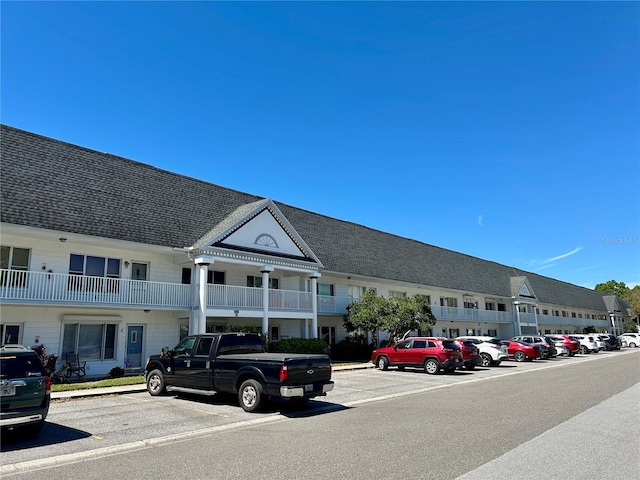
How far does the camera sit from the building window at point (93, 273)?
18422mm

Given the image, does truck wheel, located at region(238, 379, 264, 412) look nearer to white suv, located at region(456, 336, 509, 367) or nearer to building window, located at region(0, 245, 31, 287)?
building window, located at region(0, 245, 31, 287)

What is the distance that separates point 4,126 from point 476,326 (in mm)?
42010

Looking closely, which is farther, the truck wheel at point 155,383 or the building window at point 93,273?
the building window at point 93,273

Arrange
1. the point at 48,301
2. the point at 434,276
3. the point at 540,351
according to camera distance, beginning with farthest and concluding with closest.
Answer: the point at 434,276 → the point at 540,351 → the point at 48,301

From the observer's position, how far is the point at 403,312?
27406 mm

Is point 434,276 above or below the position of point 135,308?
above

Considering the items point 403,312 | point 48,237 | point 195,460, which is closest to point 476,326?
point 403,312

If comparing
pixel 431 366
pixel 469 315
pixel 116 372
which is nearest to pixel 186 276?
pixel 116 372

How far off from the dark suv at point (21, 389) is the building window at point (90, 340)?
11068 millimetres

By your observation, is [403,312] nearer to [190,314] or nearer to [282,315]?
[282,315]

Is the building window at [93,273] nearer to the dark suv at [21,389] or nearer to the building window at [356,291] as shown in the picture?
the dark suv at [21,389]

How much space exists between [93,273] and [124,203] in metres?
3.36

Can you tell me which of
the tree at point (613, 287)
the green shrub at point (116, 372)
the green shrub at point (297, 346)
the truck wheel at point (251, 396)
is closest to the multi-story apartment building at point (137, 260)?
the green shrub at point (116, 372)

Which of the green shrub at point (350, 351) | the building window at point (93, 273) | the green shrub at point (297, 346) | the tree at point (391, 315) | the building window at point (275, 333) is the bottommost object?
the green shrub at point (350, 351)
